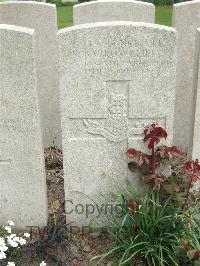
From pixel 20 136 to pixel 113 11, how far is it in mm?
2361

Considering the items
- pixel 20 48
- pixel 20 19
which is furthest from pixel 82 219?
pixel 20 19

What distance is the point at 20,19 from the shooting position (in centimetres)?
535

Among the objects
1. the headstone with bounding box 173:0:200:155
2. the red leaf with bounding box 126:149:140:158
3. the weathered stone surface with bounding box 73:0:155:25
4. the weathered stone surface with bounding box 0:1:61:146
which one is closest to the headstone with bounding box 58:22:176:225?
the red leaf with bounding box 126:149:140:158

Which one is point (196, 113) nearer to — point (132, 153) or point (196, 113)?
point (196, 113)

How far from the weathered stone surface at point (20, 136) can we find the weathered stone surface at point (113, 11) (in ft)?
6.62

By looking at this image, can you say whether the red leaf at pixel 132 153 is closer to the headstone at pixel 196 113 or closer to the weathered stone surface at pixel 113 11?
the headstone at pixel 196 113

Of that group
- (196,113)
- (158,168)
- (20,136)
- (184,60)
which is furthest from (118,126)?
(184,60)

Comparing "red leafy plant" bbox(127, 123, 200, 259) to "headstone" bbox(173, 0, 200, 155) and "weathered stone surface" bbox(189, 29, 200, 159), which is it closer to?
"weathered stone surface" bbox(189, 29, 200, 159)

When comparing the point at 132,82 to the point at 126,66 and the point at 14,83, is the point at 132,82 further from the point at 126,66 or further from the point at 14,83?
the point at 14,83

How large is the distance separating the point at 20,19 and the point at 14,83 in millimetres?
2021

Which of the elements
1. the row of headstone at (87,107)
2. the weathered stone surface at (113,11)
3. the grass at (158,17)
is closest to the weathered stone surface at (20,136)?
the row of headstone at (87,107)

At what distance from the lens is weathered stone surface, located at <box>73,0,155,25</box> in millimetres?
5348

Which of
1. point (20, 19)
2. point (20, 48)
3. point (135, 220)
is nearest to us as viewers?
point (20, 48)

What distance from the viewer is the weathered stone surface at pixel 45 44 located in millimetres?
5305
